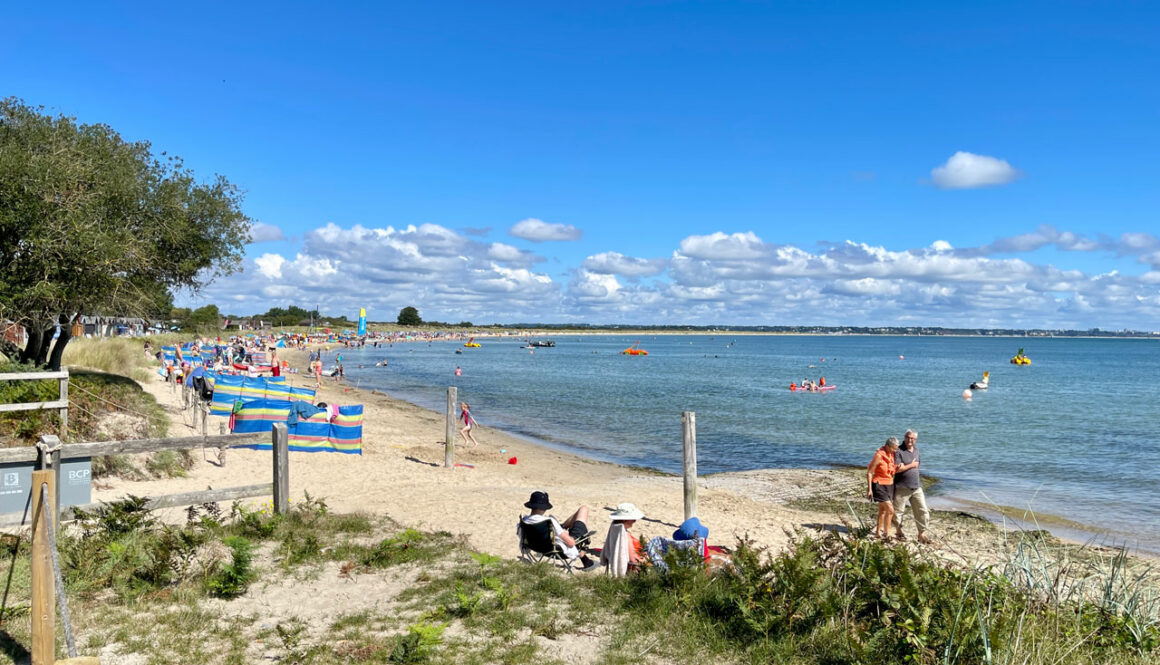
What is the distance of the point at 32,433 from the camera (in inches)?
436

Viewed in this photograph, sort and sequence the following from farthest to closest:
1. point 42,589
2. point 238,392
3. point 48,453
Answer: point 238,392, point 48,453, point 42,589

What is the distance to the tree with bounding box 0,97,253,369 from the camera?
13.9 m

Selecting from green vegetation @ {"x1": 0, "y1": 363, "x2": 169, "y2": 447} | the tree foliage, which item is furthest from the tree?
the tree foliage

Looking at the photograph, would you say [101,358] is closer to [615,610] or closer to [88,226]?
[88,226]

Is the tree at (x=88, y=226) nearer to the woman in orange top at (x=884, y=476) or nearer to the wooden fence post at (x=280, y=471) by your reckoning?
the wooden fence post at (x=280, y=471)

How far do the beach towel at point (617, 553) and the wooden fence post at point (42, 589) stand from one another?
456 cm

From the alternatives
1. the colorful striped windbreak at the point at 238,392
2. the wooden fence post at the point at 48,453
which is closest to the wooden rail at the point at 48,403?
the wooden fence post at the point at 48,453

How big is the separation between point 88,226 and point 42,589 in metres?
11.7

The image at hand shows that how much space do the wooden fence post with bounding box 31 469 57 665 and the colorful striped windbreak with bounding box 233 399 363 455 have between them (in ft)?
40.9

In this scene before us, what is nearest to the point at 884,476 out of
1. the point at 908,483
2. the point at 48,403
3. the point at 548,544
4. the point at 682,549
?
the point at 908,483

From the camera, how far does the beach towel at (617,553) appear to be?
7541 millimetres

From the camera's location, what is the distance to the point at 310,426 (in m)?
17.1

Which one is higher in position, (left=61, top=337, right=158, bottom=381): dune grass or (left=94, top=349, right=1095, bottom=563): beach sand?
(left=61, top=337, right=158, bottom=381): dune grass

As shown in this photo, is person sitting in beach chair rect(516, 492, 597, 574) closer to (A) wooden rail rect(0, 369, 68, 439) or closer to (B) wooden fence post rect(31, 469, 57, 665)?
(B) wooden fence post rect(31, 469, 57, 665)
